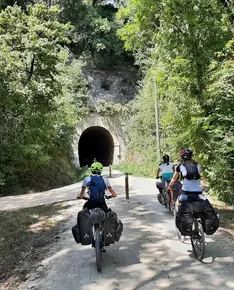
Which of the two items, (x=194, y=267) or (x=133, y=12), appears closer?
(x=194, y=267)

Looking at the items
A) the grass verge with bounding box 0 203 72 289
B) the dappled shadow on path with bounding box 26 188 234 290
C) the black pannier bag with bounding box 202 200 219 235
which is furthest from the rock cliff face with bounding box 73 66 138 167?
the black pannier bag with bounding box 202 200 219 235

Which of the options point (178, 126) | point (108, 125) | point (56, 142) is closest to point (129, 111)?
point (108, 125)

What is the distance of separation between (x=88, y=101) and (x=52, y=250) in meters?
22.6

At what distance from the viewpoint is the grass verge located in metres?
5.05

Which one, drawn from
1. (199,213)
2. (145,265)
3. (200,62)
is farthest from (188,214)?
(200,62)

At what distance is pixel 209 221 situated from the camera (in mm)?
4871

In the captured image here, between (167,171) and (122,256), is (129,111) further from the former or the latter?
(122,256)

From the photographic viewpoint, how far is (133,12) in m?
9.53

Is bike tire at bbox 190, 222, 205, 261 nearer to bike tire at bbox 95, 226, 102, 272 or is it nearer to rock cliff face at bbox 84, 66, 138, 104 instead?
bike tire at bbox 95, 226, 102, 272

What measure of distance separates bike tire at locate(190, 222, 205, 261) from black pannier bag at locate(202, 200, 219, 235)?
9 cm

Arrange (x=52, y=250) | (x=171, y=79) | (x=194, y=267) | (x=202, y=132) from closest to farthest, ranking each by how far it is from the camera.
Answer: (x=194, y=267), (x=52, y=250), (x=171, y=79), (x=202, y=132)

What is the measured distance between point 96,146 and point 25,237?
97.3 feet

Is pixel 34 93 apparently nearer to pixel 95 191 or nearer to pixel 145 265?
pixel 95 191

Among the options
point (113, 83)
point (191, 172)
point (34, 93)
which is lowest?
point (191, 172)
